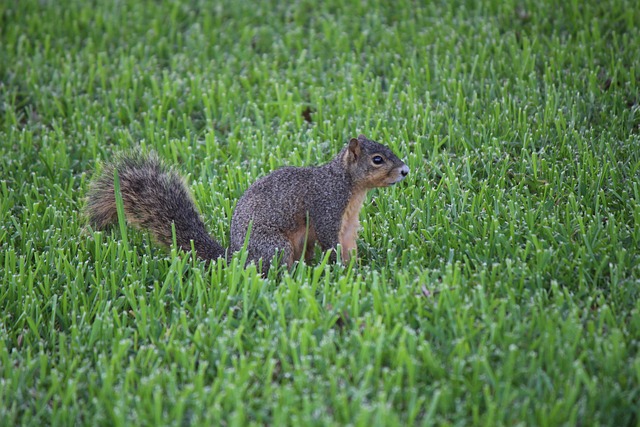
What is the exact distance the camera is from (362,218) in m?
4.42

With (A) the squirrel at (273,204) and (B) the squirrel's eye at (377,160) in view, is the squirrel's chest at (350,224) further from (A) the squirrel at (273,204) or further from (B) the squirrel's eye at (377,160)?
(B) the squirrel's eye at (377,160)

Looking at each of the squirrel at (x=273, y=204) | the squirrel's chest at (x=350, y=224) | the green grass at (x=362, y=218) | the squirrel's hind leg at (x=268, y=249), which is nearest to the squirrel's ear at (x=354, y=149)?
the squirrel at (x=273, y=204)

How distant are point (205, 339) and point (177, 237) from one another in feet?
2.93

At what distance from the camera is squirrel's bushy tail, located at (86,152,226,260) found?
4090 millimetres

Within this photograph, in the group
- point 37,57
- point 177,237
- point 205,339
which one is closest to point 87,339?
point 205,339

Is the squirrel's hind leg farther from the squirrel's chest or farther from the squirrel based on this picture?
the squirrel's chest

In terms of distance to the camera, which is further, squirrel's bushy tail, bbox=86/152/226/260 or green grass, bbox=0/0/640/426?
squirrel's bushy tail, bbox=86/152/226/260

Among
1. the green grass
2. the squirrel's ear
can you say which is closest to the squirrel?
the squirrel's ear

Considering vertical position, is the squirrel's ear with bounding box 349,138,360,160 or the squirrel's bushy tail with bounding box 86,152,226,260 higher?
the squirrel's ear with bounding box 349,138,360,160

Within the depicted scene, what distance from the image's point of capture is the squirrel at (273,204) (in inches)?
155

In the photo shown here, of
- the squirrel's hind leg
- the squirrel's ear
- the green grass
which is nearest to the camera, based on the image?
the green grass

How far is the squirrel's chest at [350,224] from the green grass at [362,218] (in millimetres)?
104

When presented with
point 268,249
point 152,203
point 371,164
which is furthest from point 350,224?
point 152,203

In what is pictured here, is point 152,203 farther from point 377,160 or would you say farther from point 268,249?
point 377,160
